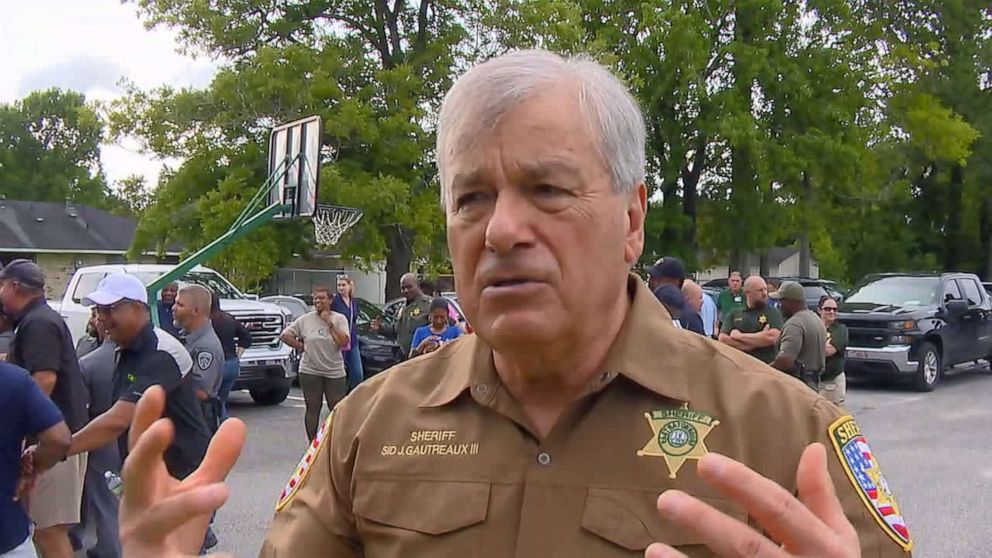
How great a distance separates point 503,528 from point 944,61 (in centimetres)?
3350

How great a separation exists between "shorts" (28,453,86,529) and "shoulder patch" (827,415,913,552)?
4577mm

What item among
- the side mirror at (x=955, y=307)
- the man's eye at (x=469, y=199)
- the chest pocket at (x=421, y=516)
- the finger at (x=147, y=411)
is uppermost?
the man's eye at (x=469, y=199)

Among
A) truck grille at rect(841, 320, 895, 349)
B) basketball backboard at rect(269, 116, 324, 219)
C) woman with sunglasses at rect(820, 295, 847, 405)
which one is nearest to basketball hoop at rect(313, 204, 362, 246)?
basketball backboard at rect(269, 116, 324, 219)

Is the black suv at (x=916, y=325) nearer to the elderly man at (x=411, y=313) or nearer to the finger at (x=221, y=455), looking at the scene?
the elderly man at (x=411, y=313)

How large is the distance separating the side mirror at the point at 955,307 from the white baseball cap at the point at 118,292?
12.9 m

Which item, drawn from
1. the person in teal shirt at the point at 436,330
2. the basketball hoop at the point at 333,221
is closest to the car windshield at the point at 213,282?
the basketball hoop at the point at 333,221

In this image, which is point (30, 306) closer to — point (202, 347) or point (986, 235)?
point (202, 347)

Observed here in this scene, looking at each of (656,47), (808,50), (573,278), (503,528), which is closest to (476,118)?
(573,278)

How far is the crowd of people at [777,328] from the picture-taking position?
746 cm

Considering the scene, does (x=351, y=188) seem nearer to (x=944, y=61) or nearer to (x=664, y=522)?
(x=664, y=522)

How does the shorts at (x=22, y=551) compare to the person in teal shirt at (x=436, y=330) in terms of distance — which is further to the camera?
the person in teal shirt at (x=436, y=330)

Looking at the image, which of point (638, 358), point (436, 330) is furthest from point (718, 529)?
point (436, 330)

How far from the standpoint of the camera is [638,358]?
1681mm

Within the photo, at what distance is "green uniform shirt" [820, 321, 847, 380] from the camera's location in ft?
27.8
